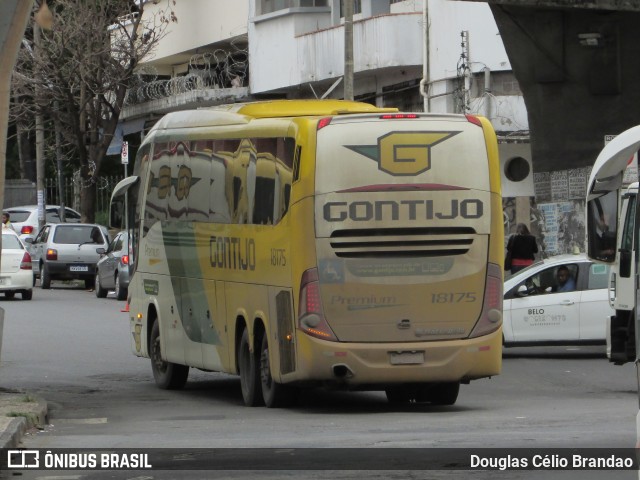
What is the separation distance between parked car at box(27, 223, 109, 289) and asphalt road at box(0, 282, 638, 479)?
14.3 metres

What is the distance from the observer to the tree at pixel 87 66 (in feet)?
156

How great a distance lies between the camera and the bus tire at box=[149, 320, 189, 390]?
20.0m

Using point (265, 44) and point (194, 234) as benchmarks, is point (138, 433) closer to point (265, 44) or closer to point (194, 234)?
point (194, 234)

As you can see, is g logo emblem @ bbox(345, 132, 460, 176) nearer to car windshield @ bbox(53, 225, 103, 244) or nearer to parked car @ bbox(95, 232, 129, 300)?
parked car @ bbox(95, 232, 129, 300)

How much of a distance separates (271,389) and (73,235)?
25.3 meters

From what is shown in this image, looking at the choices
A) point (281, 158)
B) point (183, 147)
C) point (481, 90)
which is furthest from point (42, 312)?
point (281, 158)

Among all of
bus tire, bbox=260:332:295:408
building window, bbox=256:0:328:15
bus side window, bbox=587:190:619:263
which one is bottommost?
bus tire, bbox=260:332:295:408

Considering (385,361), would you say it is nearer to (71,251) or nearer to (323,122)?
(323,122)

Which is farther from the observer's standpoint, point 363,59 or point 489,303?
point 363,59

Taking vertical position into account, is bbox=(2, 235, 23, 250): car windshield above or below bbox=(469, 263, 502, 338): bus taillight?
below

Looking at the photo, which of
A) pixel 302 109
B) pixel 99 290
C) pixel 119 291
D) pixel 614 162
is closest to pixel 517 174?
pixel 119 291

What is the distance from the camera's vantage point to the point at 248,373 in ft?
56.9

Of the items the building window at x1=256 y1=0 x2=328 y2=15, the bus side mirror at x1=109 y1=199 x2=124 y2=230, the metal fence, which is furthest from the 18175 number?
the metal fence

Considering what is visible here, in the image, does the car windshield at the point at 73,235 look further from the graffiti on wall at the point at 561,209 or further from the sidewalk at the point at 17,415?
the sidewalk at the point at 17,415
